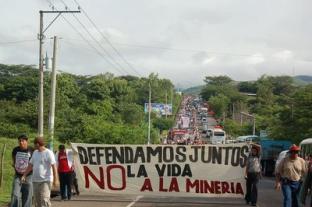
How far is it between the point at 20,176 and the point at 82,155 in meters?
7.02

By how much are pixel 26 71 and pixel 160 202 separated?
84.2 m

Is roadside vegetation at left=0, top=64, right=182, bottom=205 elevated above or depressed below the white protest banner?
above

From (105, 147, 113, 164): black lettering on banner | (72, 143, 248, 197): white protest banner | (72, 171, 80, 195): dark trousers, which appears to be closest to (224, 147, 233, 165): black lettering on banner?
(72, 143, 248, 197): white protest banner

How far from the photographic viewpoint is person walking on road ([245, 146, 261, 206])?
59.3ft

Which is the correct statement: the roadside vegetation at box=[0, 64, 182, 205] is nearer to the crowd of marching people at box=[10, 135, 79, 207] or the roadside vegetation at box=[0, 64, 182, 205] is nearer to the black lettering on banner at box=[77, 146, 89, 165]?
the black lettering on banner at box=[77, 146, 89, 165]

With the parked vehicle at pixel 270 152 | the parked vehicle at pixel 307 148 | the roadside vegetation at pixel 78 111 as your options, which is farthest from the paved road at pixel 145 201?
A: the parked vehicle at pixel 270 152

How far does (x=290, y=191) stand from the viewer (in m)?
14.2

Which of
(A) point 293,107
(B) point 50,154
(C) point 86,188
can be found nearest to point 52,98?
(C) point 86,188

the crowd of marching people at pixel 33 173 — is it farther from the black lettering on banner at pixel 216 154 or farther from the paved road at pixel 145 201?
the black lettering on banner at pixel 216 154

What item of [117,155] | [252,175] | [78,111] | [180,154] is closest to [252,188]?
[252,175]

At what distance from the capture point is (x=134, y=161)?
1977cm

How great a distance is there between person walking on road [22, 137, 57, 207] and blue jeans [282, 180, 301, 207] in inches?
204

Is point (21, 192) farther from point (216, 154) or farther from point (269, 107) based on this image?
point (269, 107)

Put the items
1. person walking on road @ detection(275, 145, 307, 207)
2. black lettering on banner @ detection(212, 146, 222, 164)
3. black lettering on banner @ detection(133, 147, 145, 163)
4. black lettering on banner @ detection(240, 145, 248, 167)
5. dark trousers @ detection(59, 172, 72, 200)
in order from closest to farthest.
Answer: person walking on road @ detection(275, 145, 307, 207) → dark trousers @ detection(59, 172, 72, 200) → black lettering on banner @ detection(240, 145, 248, 167) → black lettering on banner @ detection(212, 146, 222, 164) → black lettering on banner @ detection(133, 147, 145, 163)
